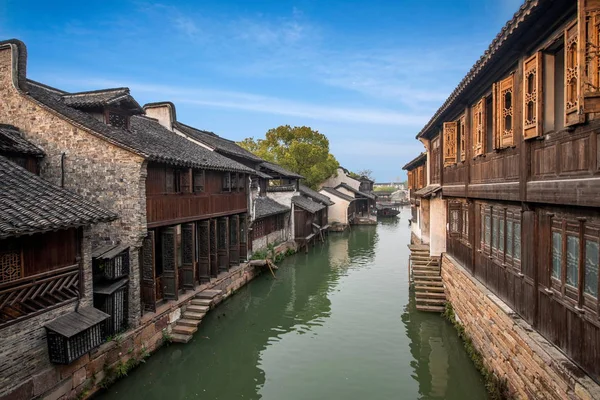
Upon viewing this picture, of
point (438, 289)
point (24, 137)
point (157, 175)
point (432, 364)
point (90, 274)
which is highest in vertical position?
point (24, 137)

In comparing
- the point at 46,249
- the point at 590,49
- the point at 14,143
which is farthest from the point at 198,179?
the point at 590,49

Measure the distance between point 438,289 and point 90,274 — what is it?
13864 mm

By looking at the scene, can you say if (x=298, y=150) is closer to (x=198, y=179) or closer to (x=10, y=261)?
(x=198, y=179)

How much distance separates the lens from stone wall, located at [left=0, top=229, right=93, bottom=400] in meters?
A: 8.12

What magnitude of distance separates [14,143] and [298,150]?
134ft

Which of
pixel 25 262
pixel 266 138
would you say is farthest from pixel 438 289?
pixel 266 138

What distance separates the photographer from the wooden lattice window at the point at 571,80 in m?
6.11

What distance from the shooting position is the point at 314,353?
1317 centimetres

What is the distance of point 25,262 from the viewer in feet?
28.6

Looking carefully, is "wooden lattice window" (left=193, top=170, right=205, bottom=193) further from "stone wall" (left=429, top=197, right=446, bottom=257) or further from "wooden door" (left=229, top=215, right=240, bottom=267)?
"stone wall" (left=429, top=197, right=446, bottom=257)

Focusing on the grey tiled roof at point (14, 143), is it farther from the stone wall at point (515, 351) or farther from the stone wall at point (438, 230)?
the stone wall at point (438, 230)

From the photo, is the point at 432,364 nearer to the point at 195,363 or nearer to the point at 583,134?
the point at 195,363

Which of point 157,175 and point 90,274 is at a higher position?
point 157,175

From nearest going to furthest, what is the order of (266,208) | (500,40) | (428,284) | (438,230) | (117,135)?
(500,40) → (117,135) → (428,284) → (438,230) → (266,208)
